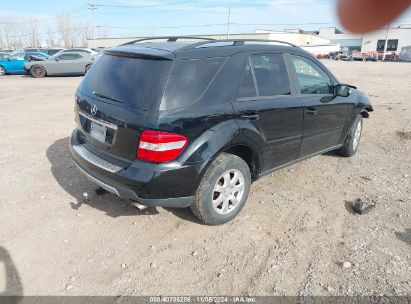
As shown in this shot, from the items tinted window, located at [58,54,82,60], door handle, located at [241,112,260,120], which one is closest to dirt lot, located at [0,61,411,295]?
door handle, located at [241,112,260,120]

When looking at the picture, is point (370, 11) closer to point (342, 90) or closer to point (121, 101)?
point (121, 101)

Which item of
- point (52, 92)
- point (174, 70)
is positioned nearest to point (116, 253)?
point (174, 70)

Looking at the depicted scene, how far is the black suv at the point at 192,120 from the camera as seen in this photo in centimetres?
299

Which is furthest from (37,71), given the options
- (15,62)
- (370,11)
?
(370,11)

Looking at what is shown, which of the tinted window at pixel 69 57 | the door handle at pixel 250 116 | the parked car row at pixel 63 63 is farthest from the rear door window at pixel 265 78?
the tinted window at pixel 69 57

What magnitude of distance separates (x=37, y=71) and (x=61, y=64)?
4.25 ft

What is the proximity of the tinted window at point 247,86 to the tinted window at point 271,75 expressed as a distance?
A: 9 cm

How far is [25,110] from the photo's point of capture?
8969 mm

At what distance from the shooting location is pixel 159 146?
2.94m

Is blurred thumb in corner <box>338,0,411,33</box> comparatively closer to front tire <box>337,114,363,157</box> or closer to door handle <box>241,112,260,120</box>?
door handle <box>241,112,260,120</box>

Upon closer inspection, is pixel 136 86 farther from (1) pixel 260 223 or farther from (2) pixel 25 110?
(2) pixel 25 110

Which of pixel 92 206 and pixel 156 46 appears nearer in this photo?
pixel 156 46

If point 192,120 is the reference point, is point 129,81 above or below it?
above

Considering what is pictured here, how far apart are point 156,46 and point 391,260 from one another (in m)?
2.99
